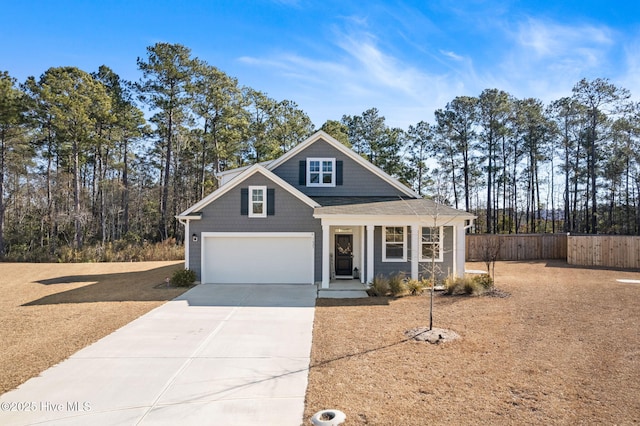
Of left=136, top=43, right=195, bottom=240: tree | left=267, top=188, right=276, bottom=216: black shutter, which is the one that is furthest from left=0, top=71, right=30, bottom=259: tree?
left=267, top=188, right=276, bottom=216: black shutter

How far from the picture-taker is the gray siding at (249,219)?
46.8ft

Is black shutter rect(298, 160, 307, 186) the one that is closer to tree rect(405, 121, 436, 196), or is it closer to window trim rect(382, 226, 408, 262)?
window trim rect(382, 226, 408, 262)

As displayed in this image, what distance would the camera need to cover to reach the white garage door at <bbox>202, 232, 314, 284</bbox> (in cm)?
1440

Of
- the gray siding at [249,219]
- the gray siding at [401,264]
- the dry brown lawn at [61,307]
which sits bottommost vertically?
the dry brown lawn at [61,307]

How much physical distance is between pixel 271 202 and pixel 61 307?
7382 mm

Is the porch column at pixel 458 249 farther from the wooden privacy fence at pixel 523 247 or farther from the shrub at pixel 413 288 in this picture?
the wooden privacy fence at pixel 523 247

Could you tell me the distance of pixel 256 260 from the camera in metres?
14.4

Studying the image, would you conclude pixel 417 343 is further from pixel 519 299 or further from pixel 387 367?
pixel 519 299

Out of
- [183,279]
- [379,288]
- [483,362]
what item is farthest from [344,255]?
[483,362]

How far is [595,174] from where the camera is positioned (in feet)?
99.8

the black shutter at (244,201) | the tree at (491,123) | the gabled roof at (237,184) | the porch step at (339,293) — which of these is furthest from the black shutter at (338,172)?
the tree at (491,123)

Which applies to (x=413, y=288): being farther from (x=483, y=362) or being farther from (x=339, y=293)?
(x=483, y=362)

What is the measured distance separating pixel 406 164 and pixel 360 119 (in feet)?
20.0

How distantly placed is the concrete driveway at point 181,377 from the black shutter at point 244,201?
17.6 feet
